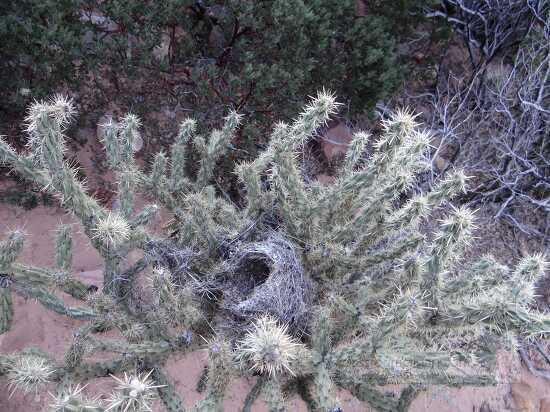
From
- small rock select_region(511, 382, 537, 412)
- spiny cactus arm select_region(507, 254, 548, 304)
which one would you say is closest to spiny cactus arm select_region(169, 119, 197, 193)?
spiny cactus arm select_region(507, 254, 548, 304)

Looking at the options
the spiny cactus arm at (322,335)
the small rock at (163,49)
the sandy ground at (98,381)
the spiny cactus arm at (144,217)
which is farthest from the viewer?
the small rock at (163,49)

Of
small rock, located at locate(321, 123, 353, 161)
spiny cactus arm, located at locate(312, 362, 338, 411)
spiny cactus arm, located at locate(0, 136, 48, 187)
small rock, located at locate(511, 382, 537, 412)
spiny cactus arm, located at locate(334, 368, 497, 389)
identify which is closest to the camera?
spiny cactus arm, located at locate(312, 362, 338, 411)

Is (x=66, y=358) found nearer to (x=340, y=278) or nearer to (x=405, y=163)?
(x=340, y=278)

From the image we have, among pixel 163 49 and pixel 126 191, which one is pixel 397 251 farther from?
pixel 163 49

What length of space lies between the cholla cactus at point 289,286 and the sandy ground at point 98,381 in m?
0.51

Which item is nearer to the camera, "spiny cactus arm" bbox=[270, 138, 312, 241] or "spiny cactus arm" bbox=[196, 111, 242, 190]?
"spiny cactus arm" bbox=[270, 138, 312, 241]

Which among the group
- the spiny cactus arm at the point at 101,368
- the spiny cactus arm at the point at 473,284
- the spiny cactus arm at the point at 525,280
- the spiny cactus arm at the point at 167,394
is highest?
the spiny cactus arm at the point at 525,280

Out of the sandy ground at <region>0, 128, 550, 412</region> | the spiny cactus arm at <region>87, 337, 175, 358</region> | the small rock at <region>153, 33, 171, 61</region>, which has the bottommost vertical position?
the sandy ground at <region>0, 128, 550, 412</region>

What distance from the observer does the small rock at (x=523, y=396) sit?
3844 millimetres

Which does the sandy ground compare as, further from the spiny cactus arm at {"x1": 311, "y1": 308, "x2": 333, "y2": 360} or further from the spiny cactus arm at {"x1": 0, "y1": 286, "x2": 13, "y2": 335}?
the spiny cactus arm at {"x1": 311, "y1": 308, "x2": 333, "y2": 360}

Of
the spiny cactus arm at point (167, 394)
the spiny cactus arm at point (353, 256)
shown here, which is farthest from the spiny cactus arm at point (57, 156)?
the spiny cactus arm at point (353, 256)

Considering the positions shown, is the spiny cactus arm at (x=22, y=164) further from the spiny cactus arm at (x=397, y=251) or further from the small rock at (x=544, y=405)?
the small rock at (x=544, y=405)

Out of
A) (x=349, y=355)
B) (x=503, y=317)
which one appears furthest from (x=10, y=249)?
(x=503, y=317)

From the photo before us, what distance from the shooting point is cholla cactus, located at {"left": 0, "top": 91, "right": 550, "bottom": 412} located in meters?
2.23
